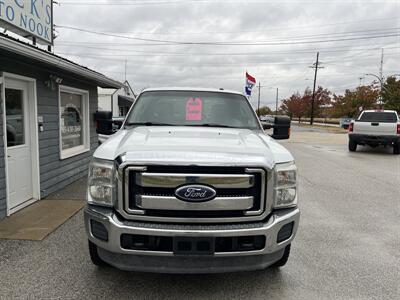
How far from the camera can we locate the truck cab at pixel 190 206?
278cm

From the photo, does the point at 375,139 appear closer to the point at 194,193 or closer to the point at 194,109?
the point at 194,109

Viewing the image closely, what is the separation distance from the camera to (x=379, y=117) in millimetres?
15031

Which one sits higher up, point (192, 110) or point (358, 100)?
point (358, 100)

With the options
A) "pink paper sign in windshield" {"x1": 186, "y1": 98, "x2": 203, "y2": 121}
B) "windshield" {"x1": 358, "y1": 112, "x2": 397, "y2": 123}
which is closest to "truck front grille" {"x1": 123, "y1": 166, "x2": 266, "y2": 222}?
"pink paper sign in windshield" {"x1": 186, "y1": 98, "x2": 203, "y2": 121}

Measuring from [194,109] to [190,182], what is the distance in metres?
1.80

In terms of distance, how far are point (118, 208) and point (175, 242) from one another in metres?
0.53

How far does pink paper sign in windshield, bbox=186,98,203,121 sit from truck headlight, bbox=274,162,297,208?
1.54 meters

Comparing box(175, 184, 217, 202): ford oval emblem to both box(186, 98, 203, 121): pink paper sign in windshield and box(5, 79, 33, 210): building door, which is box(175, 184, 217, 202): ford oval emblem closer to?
box(186, 98, 203, 121): pink paper sign in windshield

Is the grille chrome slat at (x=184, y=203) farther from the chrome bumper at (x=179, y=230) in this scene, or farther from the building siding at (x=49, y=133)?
the building siding at (x=49, y=133)

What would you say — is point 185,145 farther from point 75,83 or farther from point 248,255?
point 75,83

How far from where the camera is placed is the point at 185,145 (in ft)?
9.99

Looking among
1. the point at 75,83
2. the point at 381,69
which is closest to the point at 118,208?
the point at 75,83

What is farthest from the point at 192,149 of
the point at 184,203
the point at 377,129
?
the point at 377,129

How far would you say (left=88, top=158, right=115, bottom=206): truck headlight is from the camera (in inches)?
114
